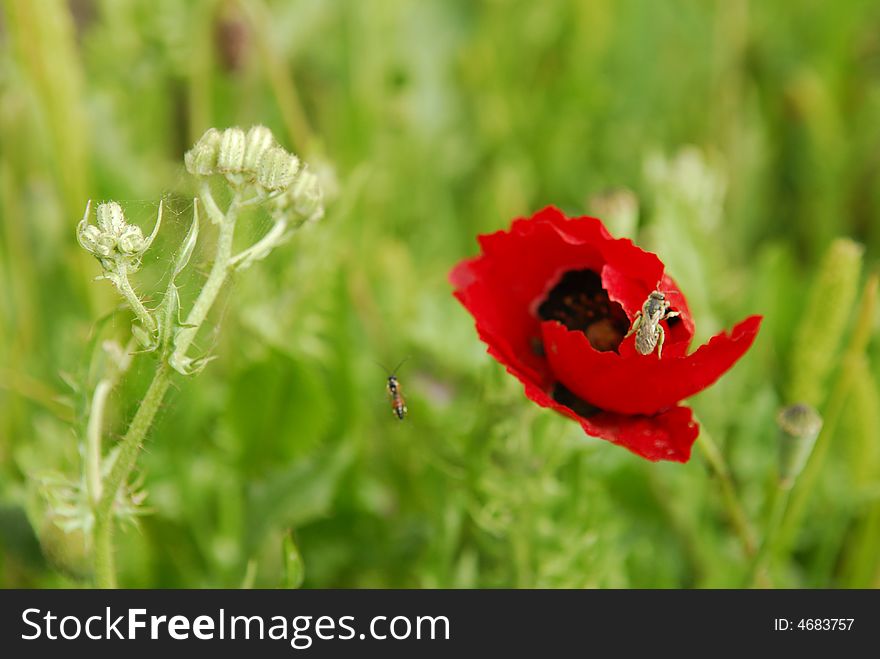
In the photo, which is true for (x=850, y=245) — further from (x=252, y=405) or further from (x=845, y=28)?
(x=845, y=28)

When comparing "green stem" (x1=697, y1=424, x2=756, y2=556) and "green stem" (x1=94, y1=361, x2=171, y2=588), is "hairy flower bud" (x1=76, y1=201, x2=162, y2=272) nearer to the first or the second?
"green stem" (x1=94, y1=361, x2=171, y2=588)

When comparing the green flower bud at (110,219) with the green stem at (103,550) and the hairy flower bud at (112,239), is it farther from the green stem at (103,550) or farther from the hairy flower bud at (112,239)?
the green stem at (103,550)

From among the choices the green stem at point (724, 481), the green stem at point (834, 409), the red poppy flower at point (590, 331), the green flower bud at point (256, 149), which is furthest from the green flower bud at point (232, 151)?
the green stem at point (834, 409)

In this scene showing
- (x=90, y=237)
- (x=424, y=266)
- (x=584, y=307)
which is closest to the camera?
(x=90, y=237)

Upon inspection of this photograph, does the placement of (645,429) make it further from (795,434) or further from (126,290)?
(126,290)

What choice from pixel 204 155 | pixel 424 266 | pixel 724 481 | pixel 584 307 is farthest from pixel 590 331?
pixel 424 266
